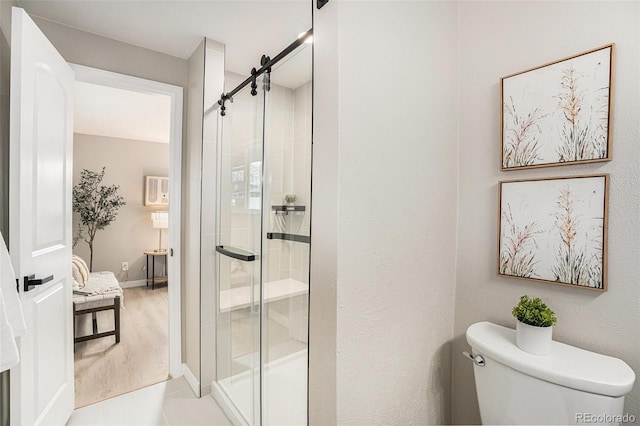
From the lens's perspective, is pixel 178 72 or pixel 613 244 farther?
pixel 178 72

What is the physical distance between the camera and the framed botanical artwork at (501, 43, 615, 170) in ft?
3.19

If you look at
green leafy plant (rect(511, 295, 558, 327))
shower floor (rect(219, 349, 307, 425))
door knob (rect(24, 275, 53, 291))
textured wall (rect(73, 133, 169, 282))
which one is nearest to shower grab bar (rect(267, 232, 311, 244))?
shower floor (rect(219, 349, 307, 425))

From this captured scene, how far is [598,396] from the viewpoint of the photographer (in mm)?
828

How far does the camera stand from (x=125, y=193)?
16.6 feet

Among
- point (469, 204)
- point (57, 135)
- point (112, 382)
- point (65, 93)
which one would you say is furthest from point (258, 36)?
point (112, 382)

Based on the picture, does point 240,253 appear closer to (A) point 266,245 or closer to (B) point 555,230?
(A) point 266,245

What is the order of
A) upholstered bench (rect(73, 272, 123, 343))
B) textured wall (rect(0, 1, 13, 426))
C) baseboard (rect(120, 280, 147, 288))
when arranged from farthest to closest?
baseboard (rect(120, 280, 147, 288)) < upholstered bench (rect(73, 272, 123, 343)) < textured wall (rect(0, 1, 13, 426))

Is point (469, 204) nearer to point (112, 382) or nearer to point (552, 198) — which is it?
point (552, 198)

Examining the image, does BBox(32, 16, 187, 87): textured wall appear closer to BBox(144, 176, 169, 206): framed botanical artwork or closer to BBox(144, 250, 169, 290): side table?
BBox(144, 176, 169, 206): framed botanical artwork

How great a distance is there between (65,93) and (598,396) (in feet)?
8.88

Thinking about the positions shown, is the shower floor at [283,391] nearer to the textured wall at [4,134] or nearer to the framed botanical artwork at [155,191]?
the textured wall at [4,134]

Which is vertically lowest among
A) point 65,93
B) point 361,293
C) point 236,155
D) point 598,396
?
point 598,396

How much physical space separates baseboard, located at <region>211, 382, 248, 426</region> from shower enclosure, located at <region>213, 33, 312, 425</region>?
11 mm

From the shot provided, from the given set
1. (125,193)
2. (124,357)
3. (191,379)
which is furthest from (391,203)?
(125,193)
